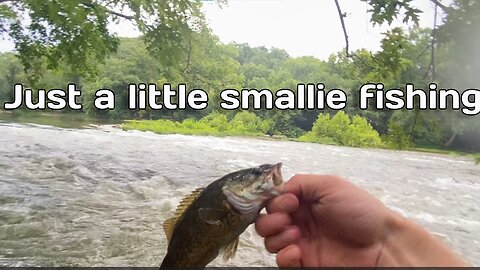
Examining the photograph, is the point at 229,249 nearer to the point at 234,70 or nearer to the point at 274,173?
the point at 274,173

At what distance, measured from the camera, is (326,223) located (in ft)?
6.38

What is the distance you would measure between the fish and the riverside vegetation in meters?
3.71

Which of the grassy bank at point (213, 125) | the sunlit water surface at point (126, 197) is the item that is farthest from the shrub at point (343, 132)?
the sunlit water surface at point (126, 197)

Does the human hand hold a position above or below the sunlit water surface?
above

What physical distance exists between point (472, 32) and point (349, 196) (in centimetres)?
515

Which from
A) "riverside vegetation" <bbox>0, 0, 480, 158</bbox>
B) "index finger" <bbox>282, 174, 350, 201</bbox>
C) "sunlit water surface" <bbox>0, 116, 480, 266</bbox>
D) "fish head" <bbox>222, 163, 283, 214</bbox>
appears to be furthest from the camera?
"riverside vegetation" <bbox>0, 0, 480, 158</bbox>

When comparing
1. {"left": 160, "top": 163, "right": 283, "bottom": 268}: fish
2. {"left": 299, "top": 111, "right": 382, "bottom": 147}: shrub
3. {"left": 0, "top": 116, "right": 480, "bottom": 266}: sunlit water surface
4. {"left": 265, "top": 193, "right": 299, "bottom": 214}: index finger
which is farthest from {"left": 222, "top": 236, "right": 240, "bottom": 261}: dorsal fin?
{"left": 299, "top": 111, "right": 382, "bottom": 147}: shrub

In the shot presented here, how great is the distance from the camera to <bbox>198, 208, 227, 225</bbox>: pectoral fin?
6.07ft

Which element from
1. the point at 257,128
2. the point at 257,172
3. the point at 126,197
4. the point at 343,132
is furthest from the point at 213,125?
the point at 257,172

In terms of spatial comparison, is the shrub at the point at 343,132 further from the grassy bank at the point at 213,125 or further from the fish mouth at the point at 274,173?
the fish mouth at the point at 274,173

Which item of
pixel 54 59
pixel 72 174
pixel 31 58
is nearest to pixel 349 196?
pixel 72 174

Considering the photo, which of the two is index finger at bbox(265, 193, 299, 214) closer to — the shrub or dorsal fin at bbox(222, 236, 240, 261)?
dorsal fin at bbox(222, 236, 240, 261)

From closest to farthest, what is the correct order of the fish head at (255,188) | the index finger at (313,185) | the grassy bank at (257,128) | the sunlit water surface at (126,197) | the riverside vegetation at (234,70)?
the fish head at (255,188)
the index finger at (313,185)
the sunlit water surface at (126,197)
the riverside vegetation at (234,70)
the grassy bank at (257,128)

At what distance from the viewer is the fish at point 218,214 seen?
179 cm
